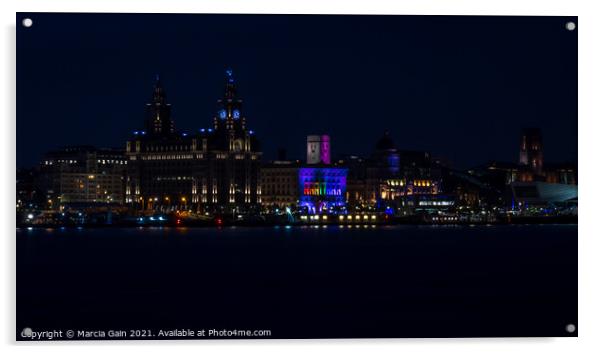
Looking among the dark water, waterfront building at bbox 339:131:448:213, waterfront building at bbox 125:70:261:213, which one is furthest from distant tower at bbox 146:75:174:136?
the dark water

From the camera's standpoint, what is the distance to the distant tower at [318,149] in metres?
74.6

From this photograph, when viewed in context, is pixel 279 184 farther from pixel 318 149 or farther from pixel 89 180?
pixel 89 180

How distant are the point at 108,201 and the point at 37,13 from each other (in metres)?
66.5

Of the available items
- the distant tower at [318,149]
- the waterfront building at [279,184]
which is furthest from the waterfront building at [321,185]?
the waterfront building at [279,184]

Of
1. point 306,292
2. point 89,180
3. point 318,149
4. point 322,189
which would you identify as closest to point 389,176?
point 322,189

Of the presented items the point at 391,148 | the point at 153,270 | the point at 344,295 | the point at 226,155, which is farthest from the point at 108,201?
the point at 344,295

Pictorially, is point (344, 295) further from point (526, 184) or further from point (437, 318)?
point (526, 184)

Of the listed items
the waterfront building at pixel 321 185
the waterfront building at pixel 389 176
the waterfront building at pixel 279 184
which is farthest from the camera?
the waterfront building at pixel 389 176

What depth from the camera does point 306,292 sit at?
17297 mm

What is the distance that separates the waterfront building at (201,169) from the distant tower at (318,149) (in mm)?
3683

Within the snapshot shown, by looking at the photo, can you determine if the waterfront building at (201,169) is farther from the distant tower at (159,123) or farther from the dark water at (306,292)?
the dark water at (306,292)

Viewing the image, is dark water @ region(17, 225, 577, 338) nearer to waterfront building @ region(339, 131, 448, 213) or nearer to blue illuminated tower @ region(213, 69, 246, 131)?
blue illuminated tower @ region(213, 69, 246, 131)

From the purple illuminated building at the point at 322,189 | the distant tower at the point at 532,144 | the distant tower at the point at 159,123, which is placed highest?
the distant tower at the point at 159,123

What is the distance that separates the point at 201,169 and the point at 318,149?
7955 millimetres
